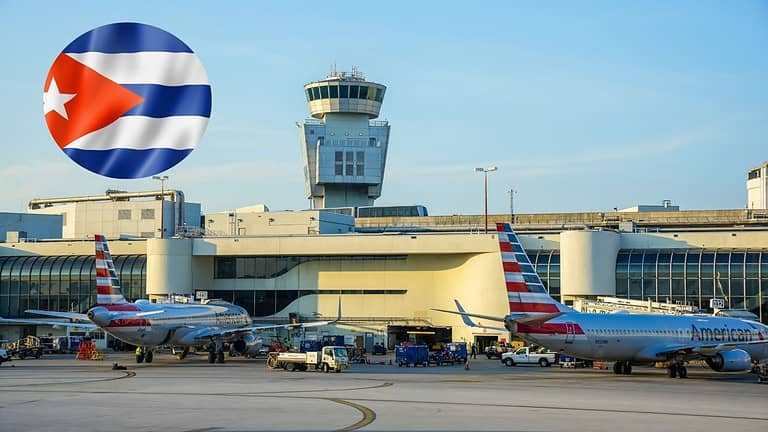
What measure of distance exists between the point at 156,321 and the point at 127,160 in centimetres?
6415

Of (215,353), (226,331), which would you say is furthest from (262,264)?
(215,353)

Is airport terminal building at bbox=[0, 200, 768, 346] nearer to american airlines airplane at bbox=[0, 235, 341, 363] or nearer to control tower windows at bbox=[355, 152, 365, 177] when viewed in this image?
control tower windows at bbox=[355, 152, 365, 177]

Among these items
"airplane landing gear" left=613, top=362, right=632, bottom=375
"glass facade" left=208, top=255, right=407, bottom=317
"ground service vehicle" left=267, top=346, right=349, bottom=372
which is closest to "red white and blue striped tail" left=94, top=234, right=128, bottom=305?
"ground service vehicle" left=267, top=346, right=349, bottom=372

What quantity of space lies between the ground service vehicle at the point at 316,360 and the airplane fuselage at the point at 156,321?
10.7 m

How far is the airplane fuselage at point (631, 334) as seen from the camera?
5978cm

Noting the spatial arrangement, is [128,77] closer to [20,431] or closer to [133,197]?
[20,431]

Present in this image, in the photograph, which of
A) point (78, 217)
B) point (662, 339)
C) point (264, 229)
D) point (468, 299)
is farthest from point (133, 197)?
point (662, 339)

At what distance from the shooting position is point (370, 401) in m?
39.5

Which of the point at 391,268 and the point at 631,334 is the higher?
the point at 391,268

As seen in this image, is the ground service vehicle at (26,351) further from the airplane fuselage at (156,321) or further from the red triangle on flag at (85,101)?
the red triangle on flag at (85,101)

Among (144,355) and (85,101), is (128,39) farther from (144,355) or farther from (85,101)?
(144,355)

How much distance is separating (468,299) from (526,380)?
44.8 m

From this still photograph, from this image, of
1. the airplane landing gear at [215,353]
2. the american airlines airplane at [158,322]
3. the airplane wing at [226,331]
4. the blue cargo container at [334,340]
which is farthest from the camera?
the blue cargo container at [334,340]

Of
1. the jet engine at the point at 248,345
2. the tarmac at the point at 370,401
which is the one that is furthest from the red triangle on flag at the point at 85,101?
the jet engine at the point at 248,345
